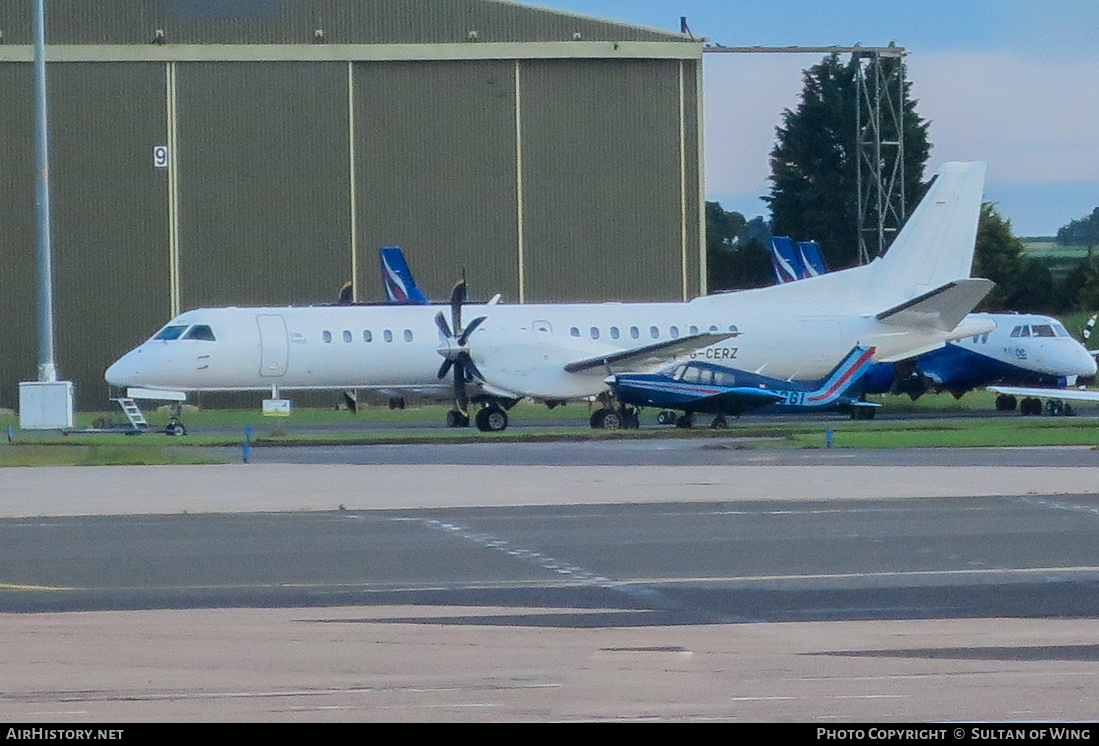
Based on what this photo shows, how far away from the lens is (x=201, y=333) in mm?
35531

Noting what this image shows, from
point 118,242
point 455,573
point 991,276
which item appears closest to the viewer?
point 455,573

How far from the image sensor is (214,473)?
2252 cm

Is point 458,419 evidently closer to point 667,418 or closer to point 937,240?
point 667,418

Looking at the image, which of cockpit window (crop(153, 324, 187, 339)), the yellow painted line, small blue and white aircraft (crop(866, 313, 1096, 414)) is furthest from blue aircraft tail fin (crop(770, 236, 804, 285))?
the yellow painted line

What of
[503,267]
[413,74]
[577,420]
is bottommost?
[577,420]

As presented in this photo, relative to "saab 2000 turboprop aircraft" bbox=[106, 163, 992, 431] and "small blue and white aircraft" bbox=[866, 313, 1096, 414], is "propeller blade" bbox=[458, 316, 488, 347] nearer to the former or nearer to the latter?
"saab 2000 turboprop aircraft" bbox=[106, 163, 992, 431]

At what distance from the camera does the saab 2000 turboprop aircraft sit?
34406 mm

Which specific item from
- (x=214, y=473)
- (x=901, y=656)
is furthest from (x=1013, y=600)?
(x=214, y=473)

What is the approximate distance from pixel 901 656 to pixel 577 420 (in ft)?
99.4

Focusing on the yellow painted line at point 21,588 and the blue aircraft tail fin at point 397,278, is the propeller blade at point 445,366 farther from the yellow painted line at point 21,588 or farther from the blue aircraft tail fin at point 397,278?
the yellow painted line at point 21,588

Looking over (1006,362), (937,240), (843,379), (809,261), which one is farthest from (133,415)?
(809,261)
